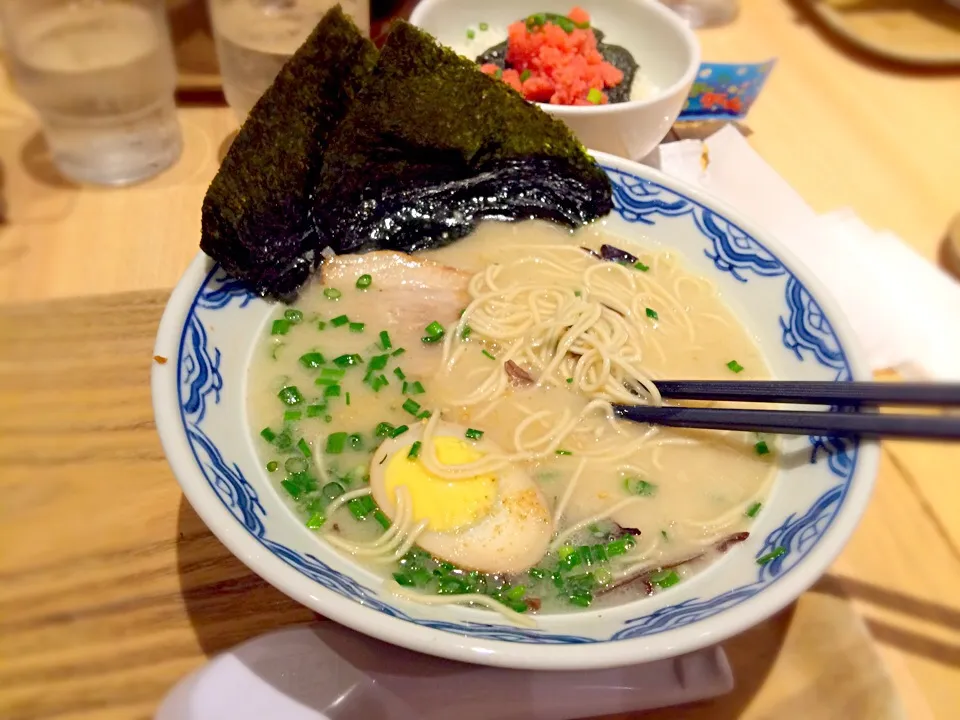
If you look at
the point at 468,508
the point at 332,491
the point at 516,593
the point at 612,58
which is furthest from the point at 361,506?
the point at 612,58

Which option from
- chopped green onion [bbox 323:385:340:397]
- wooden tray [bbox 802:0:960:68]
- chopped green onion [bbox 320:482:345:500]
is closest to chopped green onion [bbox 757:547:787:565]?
chopped green onion [bbox 320:482:345:500]

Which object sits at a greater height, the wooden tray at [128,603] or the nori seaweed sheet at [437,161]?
the nori seaweed sheet at [437,161]

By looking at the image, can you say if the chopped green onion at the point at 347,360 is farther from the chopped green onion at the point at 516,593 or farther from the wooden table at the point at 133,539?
the chopped green onion at the point at 516,593

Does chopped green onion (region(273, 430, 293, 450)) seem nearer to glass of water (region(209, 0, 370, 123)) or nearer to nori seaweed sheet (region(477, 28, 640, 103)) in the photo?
glass of water (region(209, 0, 370, 123))

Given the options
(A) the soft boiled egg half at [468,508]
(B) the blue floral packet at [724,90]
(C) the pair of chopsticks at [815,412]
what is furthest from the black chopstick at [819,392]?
(B) the blue floral packet at [724,90]

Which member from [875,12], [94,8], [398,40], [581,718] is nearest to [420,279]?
[398,40]

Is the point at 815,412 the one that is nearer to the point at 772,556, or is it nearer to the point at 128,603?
the point at 772,556
